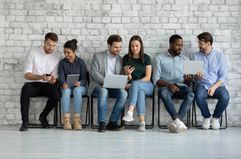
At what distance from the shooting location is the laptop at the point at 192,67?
20.7ft

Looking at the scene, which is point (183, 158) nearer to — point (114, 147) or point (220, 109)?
point (114, 147)

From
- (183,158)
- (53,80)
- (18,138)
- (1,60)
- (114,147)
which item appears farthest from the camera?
(1,60)

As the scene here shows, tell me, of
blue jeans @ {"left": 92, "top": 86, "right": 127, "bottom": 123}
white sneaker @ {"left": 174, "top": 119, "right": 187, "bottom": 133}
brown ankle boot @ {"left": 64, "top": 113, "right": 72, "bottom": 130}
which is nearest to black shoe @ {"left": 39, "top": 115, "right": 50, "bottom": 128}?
brown ankle boot @ {"left": 64, "top": 113, "right": 72, "bottom": 130}

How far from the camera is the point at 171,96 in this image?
6.33 m

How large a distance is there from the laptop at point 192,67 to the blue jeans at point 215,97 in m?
0.25

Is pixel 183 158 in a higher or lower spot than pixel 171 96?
lower

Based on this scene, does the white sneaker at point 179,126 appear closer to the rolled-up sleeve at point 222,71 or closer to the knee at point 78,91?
the rolled-up sleeve at point 222,71

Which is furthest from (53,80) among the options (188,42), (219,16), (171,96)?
(219,16)

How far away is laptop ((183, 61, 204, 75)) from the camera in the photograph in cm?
630

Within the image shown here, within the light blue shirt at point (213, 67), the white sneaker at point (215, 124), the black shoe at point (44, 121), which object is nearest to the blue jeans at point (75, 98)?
the black shoe at point (44, 121)

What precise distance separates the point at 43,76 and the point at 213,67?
2359 millimetres

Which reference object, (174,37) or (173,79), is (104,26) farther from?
(173,79)

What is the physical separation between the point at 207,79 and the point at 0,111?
9.75 feet

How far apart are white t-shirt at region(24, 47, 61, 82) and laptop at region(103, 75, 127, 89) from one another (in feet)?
2.53
